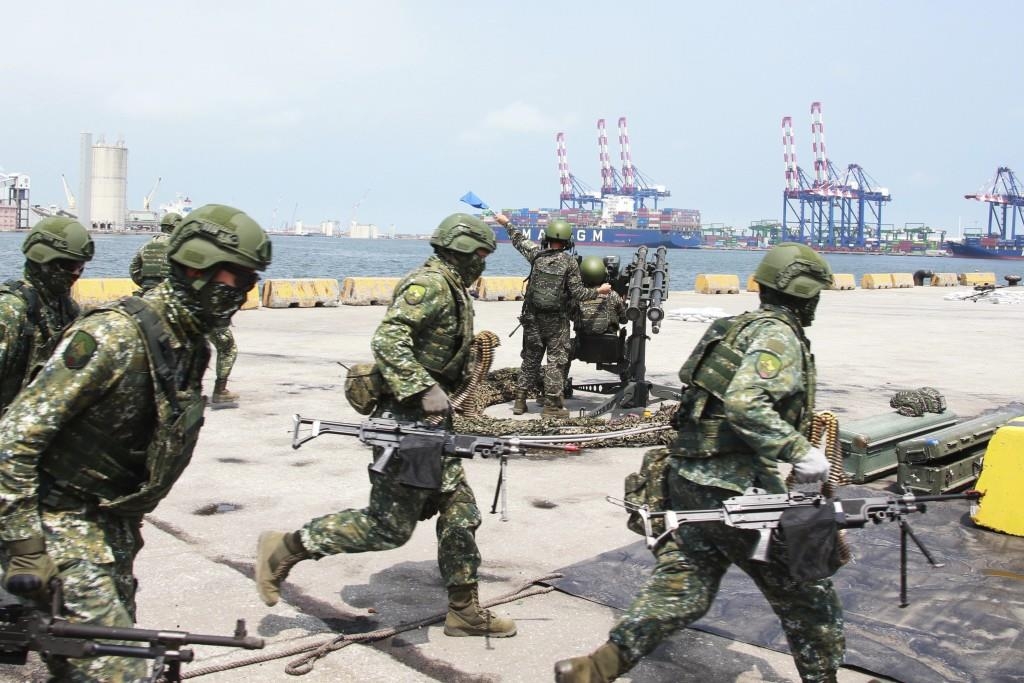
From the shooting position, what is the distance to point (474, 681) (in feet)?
14.1

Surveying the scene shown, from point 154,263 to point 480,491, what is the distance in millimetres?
2996

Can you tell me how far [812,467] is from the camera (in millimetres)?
3602

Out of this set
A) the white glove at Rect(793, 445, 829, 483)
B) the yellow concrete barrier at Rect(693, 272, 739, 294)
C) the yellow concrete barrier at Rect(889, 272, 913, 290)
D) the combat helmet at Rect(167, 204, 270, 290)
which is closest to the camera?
the combat helmet at Rect(167, 204, 270, 290)

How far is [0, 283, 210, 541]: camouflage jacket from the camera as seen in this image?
111 inches

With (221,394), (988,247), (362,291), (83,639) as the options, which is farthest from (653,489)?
(988,247)

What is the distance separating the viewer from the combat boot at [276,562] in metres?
4.61

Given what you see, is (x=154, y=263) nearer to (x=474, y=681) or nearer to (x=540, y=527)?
(x=540, y=527)

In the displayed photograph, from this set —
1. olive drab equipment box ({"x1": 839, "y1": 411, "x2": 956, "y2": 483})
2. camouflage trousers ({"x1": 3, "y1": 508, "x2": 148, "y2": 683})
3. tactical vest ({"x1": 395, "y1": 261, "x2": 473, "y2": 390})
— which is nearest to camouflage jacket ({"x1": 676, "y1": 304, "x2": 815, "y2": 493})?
tactical vest ({"x1": 395, "y1": 261, "x2": 473, "y2": 390})

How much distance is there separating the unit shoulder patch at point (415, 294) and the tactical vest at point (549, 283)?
534 centimetres

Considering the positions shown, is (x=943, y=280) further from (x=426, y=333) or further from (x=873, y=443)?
(x=426, y=333)

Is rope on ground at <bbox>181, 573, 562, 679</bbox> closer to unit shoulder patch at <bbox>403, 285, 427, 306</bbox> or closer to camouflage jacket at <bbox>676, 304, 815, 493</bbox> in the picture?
unit shoulder patch at <bbox>403, 285, 427, 306</bbox>

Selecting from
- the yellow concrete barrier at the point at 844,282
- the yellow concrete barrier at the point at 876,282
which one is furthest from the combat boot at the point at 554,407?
A: the yellow concrete barrier at the point at 876,282

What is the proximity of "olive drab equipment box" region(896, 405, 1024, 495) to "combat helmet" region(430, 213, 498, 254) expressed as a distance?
3.92 m

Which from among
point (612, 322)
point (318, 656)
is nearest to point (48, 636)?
point (318, 656)
